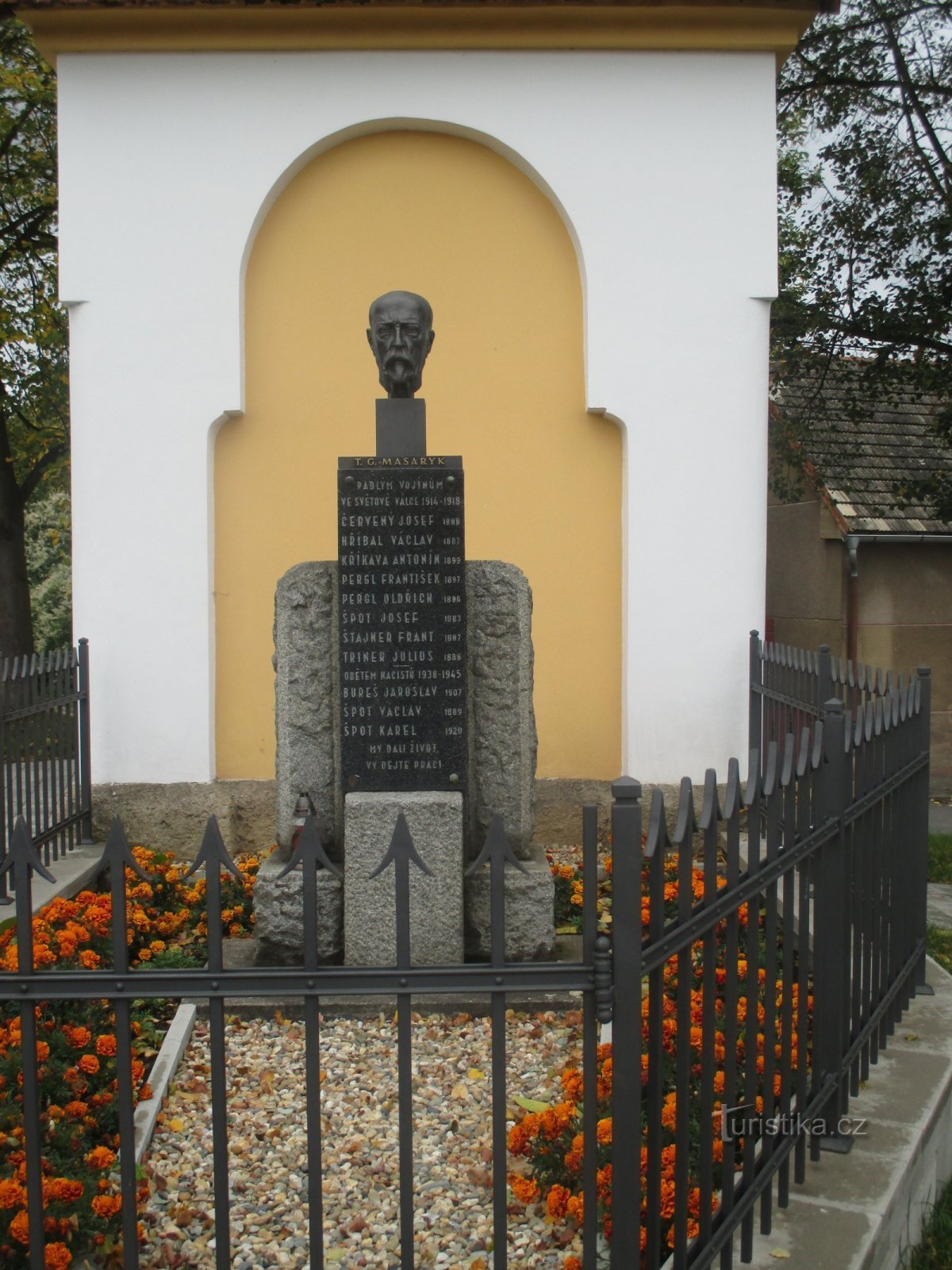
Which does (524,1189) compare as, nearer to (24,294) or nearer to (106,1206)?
(106,1206)

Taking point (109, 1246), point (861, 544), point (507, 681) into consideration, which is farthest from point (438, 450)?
point (861, 544)

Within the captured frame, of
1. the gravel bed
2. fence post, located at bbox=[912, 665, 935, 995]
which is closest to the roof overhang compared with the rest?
fence post, located at bbox=[912, 665, 935, 995]

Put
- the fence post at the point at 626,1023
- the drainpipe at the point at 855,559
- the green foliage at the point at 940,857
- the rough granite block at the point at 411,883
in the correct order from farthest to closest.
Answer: the drainpipe at the point at 855,559 → the green foliage at the point at 940,857 → the rough granite block at the point at 411,883 → the fence post at the point at 626,1023

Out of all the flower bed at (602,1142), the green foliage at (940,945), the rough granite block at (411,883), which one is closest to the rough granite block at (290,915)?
the rough granite block at (411,883)

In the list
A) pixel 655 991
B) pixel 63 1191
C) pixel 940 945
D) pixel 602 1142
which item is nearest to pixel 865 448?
pixel 940 945

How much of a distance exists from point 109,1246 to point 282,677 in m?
2.34

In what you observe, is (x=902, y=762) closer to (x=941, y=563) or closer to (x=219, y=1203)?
(x=219, y=1203)

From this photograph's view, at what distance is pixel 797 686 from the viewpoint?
232 inches

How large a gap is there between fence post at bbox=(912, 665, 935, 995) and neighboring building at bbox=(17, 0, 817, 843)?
8.37ft

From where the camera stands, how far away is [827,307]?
10570 mm

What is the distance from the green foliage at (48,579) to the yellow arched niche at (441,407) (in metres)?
21.6

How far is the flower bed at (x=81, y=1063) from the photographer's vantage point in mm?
2666

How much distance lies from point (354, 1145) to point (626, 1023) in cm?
163

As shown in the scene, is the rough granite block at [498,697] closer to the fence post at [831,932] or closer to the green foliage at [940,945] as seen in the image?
→ the fence post at [831,932]
